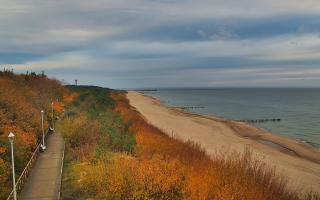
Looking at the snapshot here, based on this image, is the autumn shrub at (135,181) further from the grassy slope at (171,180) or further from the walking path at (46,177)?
the walking path at (46,177)

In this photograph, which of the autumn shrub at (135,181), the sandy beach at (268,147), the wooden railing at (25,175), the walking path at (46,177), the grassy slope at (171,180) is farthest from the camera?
the sandy beach at (268,147)

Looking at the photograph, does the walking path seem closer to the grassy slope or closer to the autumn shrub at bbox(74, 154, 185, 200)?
the grassy slope

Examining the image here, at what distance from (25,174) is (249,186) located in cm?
1398

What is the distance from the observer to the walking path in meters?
21.0

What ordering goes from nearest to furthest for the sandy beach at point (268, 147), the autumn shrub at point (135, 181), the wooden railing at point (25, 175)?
the autumn shrub at point (135, 181), the wooden railing at point (25, 175), the sandy beach at point (268, 147)

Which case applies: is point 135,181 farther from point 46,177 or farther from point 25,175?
point 25,175

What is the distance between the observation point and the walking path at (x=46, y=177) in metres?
21.0

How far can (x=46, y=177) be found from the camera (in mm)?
24312

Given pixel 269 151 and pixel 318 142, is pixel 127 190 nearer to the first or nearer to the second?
pixel 269 151

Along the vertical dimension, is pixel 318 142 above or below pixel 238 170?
below

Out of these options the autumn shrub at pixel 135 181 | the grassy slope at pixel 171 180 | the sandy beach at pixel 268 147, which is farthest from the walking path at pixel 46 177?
the sandy beach at pixel 268 147

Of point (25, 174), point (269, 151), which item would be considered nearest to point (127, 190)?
point (25, 174)

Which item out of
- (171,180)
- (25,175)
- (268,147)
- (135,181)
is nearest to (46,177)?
(25,175)

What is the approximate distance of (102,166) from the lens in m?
20.4
